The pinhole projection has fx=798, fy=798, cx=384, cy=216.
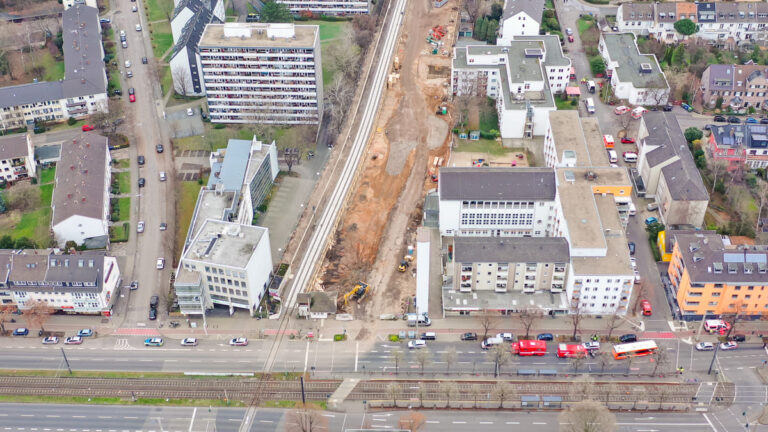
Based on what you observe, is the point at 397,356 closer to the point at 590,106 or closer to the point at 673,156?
the point at 673,156

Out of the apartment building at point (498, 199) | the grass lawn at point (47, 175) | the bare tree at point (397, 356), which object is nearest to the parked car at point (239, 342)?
the bare tree at point (397, 356)

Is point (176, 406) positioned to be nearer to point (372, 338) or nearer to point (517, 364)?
point (372, 338)

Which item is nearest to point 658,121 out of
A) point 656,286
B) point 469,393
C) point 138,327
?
point 656,286

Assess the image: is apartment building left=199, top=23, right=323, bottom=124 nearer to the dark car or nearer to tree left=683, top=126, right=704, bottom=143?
tree left=683, top=126, right=704, bottom=143

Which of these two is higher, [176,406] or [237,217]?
[237,217]

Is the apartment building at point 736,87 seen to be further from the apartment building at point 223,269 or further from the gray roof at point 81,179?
the gray roof at point 81,179

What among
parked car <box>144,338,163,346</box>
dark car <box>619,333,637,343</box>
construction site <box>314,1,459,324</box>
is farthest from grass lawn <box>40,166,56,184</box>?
dark car <box>619,333,637,343</box>
